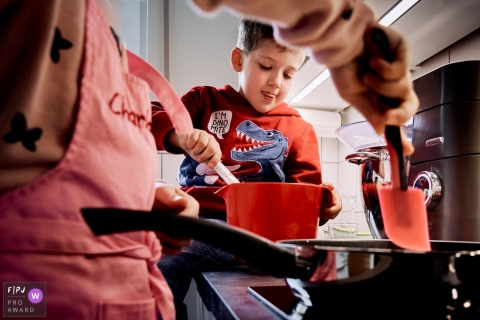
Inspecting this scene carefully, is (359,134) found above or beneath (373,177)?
above

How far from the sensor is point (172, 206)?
359 millimetres

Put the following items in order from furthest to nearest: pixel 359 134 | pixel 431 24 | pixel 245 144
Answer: pixel 431 24
pixel 359 134
pixel 245 144

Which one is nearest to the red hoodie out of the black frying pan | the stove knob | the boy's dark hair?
the boy's dark hair

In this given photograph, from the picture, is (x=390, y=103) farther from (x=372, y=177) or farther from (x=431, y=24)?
(x=431, y=24)

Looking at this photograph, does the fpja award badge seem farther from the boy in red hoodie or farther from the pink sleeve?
the boy in red hoodie

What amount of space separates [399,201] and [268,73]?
22.7 inches

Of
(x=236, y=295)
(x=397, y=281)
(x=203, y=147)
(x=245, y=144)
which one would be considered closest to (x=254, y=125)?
(x=245, y=144)

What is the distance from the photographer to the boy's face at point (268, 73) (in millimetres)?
829

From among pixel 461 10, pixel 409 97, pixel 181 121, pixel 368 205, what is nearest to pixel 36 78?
pixel 181 121

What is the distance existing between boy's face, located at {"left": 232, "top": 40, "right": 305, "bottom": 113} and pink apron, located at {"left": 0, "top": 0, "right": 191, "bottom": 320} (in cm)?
55

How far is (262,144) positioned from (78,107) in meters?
0.61

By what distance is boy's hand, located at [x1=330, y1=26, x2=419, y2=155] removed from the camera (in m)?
0.30

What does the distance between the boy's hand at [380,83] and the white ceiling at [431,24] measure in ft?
1.73

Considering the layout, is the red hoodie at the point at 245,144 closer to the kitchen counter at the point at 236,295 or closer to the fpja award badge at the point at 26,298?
the kitchen counter at the point at 236,295
